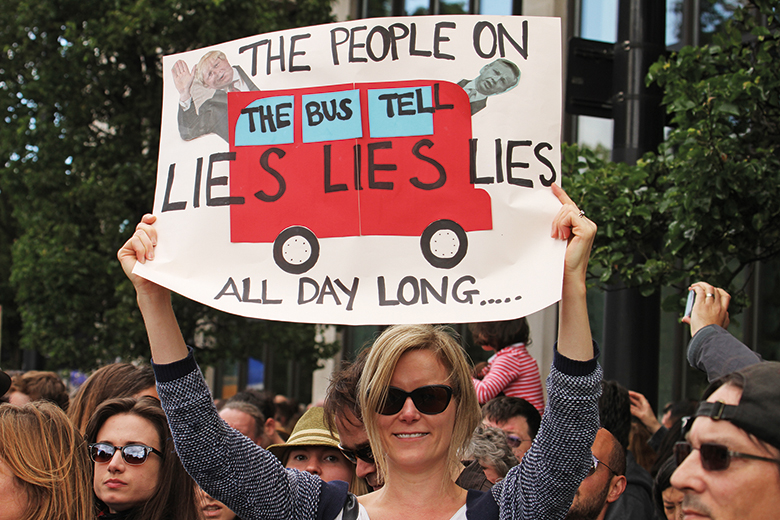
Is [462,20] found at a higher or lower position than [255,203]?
higher

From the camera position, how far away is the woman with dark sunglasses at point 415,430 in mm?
1986

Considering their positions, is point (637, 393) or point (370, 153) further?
point (637, 393)

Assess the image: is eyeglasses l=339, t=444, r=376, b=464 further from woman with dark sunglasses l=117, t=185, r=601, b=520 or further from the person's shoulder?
the person's shoulder

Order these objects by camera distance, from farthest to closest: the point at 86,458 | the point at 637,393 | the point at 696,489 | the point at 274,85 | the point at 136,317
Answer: the point at 136,317 < the point at 637,393 < the point at 274,85 < the point at 86,458 < the point at 696,489

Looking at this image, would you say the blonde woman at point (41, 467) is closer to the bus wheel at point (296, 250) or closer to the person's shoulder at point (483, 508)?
the bus wheel at point (296, 250)

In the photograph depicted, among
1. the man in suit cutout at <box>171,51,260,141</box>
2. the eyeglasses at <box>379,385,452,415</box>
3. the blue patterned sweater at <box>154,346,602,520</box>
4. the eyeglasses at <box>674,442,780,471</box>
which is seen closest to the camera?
the eyeglasses at <box>674,442,780,471</box>

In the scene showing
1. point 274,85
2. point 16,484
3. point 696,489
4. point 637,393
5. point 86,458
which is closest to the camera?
point 696,489

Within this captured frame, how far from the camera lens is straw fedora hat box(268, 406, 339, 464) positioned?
3301mm

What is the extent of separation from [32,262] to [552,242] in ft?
28.7

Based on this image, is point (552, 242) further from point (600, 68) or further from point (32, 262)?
point (32, 262)

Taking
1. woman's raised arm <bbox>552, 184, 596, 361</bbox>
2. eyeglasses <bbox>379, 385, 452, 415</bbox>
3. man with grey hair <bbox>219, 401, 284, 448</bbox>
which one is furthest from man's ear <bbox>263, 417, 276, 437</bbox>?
woman's raised arm <bbox>552, 184, 596, 361</bbox>

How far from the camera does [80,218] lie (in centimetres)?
997

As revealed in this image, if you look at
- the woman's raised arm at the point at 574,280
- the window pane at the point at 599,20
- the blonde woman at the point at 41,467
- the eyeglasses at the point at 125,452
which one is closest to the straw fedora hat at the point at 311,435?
the eyeglasses at the point at 125,452

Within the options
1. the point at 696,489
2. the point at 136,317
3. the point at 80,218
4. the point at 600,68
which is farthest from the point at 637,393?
the point at 80,218
